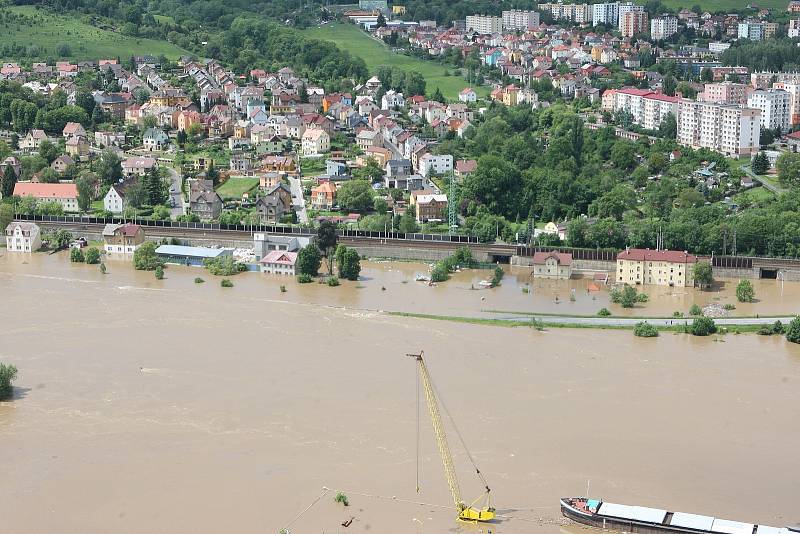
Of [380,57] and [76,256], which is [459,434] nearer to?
[76,256]

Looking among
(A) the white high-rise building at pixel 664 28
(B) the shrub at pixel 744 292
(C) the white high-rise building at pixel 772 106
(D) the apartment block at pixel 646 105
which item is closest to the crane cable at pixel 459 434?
(B) the shrub at pixel 744 292

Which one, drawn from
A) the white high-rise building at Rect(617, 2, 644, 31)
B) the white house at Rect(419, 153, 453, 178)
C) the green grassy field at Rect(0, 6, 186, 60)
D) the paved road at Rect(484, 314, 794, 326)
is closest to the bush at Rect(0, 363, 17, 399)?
the paved road at Rect(484, 314, 794, 326)

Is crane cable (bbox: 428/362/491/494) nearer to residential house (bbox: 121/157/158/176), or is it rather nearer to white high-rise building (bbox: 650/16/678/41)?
residential house (bbox: 121/157/158/176)

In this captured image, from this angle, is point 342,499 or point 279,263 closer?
Answer: point 342,499

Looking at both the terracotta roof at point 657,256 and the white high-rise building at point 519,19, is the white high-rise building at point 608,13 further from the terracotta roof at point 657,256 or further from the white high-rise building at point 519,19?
the terracotta roof at point 657,256

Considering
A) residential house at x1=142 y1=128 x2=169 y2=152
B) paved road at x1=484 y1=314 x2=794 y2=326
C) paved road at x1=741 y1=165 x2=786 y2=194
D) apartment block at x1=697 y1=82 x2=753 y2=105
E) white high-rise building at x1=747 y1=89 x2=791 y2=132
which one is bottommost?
paved road at x1=484 y1=314 x2=794 y2=326

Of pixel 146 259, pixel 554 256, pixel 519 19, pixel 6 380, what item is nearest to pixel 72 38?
pixel 519 19
